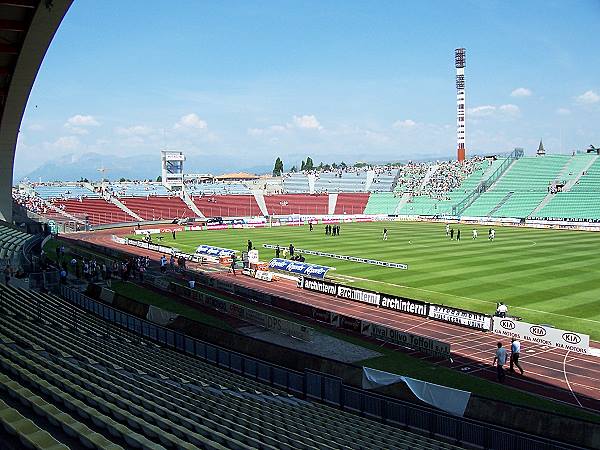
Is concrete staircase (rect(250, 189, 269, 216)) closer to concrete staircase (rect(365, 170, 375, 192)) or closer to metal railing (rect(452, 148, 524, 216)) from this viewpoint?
concrete staircase (rect(365, 170, 375, 192))

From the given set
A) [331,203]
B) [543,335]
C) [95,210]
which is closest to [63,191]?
[95,210]

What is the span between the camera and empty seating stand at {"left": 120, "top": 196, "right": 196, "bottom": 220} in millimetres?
89750

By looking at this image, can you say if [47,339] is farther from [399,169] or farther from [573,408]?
[399,169]

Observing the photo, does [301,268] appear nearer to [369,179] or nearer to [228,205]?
[228,205]

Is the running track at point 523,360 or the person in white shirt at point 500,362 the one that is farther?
the person in white shirt at point 500,362

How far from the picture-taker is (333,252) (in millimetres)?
46344

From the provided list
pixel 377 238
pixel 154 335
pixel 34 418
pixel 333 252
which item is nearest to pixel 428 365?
pixel 154 335

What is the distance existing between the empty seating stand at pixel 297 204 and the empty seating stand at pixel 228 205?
3.18 metres

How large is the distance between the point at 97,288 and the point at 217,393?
16884 millimetres

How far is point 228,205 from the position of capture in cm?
10025

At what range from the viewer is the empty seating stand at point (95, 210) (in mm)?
83050

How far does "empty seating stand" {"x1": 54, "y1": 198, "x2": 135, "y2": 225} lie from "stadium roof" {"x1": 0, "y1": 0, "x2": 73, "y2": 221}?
156ft

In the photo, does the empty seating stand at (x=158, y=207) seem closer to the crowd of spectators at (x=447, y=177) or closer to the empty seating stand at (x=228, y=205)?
the empty seating stand at (x=228, y=205)

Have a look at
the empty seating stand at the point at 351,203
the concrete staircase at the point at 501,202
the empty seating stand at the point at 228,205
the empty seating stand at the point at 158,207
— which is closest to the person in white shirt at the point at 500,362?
the concrete staircase at the point at 501,202
